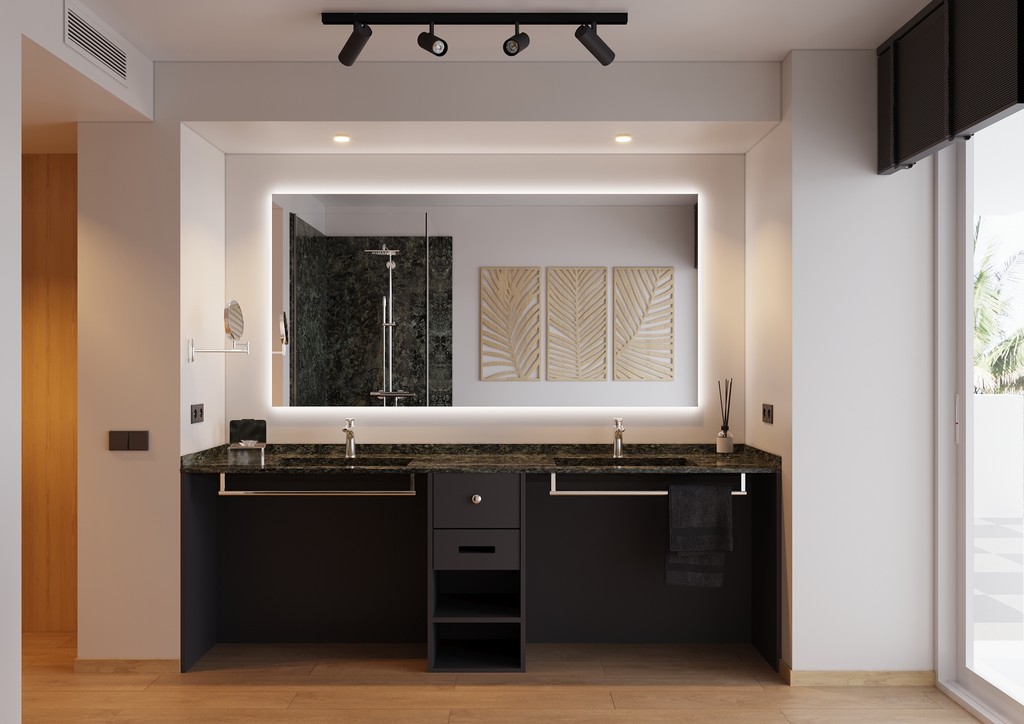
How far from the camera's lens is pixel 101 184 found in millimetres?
3445

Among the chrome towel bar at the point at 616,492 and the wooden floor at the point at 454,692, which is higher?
the chrome towel bar at the point at 616,492

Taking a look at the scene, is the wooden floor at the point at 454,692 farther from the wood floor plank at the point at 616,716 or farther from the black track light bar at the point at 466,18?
the black track light bar at the point at 466,18

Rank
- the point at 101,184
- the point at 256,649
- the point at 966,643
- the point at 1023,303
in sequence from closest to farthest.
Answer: the point at 1023,303 < the point at 966,643 < the point at 101,184 < the point at 256,649

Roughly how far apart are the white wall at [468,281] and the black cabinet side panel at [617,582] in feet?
1.28

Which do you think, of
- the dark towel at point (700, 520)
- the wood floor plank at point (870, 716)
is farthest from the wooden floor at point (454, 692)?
the dark towel at point (700, 520)

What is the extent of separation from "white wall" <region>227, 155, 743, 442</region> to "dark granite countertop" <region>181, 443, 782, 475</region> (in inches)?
2.3

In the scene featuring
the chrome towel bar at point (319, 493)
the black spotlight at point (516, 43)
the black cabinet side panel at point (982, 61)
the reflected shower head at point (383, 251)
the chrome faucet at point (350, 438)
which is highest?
the black spotlight at point (516, 43)

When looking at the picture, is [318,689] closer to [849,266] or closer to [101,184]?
[101,184]

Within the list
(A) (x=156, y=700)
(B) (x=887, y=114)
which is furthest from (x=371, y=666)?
(B) (x=887, y=114)

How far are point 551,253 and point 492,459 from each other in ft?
3.47

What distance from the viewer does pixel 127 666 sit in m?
3.43

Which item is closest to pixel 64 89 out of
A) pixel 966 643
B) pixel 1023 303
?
pixel 1023 303

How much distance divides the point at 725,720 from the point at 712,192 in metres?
2.36

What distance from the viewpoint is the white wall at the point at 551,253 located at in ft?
13.0
